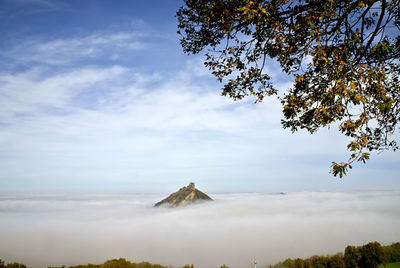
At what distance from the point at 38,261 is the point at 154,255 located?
83.7m

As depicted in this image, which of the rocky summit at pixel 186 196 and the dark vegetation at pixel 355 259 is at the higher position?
the dark vegetation at pixel 355 259

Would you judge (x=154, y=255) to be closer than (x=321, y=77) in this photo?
No

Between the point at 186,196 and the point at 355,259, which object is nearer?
the point at 355,259

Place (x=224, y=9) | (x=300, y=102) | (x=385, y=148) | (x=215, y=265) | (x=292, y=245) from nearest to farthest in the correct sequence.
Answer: (x=224, y=9), (x=300, y=102), (x=385, y=148), (x=215, y=265), (x=292, y=245)

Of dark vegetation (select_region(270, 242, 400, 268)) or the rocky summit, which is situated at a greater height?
dark vegetation (select_region(270, 242, 400, 268))

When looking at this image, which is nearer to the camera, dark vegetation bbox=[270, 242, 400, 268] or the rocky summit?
dark vegetation bbox=[270, 242, 400, 268]

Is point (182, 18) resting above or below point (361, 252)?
above

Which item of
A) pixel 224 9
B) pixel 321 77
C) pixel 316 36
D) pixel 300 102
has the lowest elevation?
pixel 300 102

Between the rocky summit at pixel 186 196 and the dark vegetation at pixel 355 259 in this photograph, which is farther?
the rocky summit at pixel 186 196

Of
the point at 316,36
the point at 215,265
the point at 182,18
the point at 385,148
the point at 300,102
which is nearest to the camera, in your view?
the point at 316,36

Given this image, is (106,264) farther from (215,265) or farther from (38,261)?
(38,261)

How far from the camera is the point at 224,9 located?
19.4 ft

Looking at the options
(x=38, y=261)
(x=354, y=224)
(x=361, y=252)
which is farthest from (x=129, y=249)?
(x=361, y=252)

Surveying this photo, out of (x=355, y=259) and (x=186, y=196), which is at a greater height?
(x=355, y=259)
